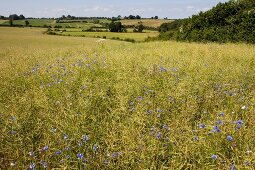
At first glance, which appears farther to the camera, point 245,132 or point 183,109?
point 183,109

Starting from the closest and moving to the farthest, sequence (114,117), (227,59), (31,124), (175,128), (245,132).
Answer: (245,132) < (175,128) < (31,124) < (114,117) < (227,59)

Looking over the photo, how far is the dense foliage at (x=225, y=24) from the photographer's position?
18.4 meters

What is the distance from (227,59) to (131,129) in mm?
7555

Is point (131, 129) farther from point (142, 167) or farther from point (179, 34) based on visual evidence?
point (179, 34)

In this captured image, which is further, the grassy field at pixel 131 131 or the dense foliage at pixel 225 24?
the dense foliage at pixel 225 24

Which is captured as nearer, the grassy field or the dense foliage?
the grassy field

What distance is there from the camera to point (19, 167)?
2.93 meters

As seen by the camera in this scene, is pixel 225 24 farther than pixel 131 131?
Yes

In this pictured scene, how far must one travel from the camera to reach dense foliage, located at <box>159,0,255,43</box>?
1838 centimetres

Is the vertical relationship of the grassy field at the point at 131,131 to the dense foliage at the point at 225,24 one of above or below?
below

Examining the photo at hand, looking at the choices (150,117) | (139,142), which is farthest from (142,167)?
(150,117)

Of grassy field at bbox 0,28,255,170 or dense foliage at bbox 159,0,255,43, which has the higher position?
dense foliage at bbox 159,0,255,43

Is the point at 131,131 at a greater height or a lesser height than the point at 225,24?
lesser

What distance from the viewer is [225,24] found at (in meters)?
20.1
